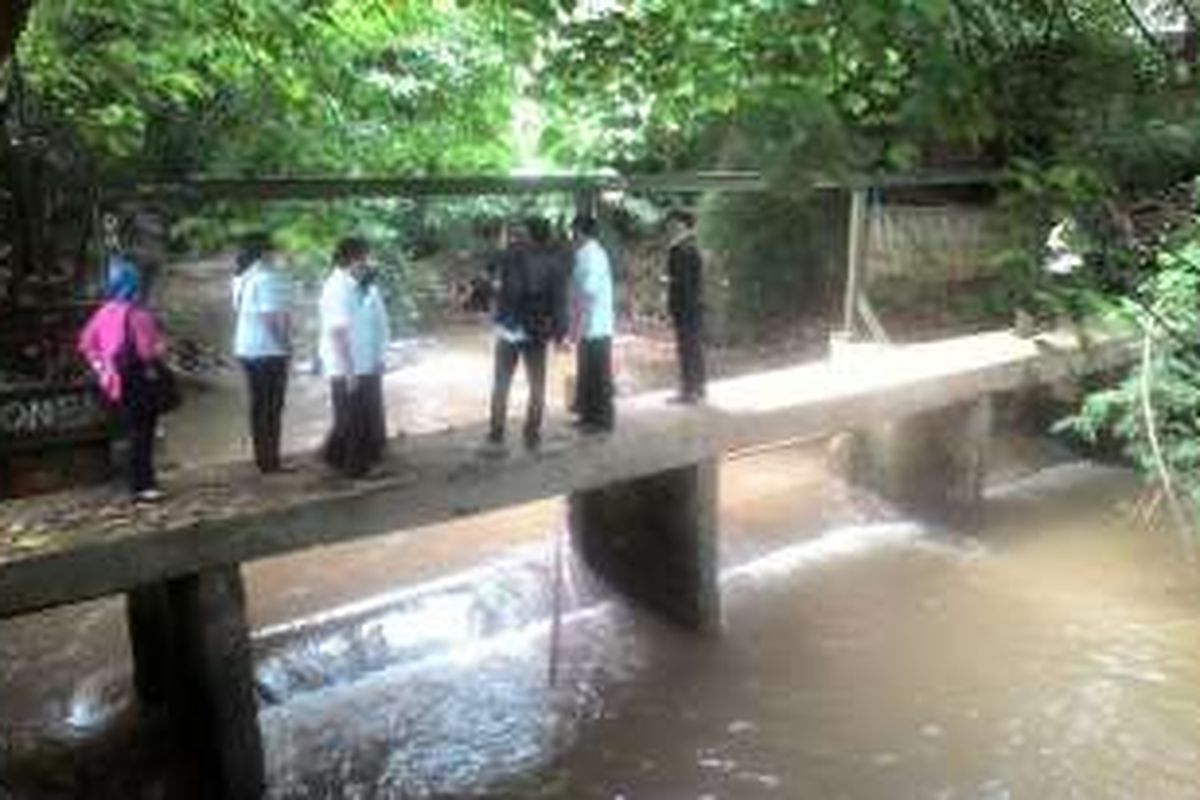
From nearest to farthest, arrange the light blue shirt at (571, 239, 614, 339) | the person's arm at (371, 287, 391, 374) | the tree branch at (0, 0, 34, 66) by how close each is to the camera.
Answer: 1. the tree branch at (0, 0, 34, 66)
2. the person's arm at (371, 287, 391, 374)
3. the light blue shirt at (571, 239, 614, 339)

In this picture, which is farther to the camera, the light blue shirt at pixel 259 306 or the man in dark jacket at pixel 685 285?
the man in dark jacket at pixel 685 285

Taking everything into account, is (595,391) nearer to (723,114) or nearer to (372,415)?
(372,415)

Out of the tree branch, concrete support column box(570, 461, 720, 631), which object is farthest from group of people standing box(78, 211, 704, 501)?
the tree branch

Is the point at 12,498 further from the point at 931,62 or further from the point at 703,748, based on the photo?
the point at 931,62

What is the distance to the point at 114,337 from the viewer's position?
28.1 feet

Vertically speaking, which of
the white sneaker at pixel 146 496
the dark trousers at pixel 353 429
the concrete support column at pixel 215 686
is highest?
the dark trousers at pixel 353 429

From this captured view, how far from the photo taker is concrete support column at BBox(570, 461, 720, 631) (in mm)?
12281

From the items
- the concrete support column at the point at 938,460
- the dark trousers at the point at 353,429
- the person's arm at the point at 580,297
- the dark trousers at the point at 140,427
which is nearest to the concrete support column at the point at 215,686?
the dark trousers at the point at 140,427

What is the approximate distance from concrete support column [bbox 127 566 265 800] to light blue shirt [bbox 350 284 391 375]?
1.56m

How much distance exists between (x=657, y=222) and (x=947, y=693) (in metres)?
13.2

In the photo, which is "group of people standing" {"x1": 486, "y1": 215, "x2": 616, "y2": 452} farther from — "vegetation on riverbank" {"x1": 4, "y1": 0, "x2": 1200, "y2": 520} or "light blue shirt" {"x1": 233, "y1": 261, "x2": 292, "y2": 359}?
"light blue shirt" {"x1": 233, "y1": 261, "x2": 292, "y2": 359}

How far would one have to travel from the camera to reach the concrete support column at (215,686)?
9125mm

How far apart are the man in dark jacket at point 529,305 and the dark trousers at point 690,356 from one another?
1.54m

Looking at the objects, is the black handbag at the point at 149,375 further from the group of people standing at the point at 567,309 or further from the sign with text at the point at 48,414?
the group of people standing at the point at 567,309
